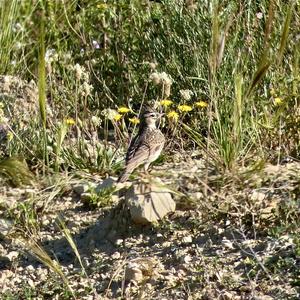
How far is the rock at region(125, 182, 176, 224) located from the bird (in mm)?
497

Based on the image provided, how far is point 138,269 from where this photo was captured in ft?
19.3

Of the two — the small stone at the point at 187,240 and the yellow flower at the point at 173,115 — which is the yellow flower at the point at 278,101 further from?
the small stone at the point at 187,240

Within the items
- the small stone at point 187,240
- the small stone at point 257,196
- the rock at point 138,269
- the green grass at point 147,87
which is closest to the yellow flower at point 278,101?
the green grass at point 147,87

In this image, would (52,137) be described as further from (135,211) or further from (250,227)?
(250,227)

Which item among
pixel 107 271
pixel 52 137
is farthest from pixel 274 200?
pixel 52 137

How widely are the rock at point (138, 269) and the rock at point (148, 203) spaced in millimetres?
347

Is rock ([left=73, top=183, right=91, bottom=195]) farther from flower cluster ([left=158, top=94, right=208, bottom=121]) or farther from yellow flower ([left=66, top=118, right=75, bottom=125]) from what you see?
flower cluster ([left=158, top=94, right=208, bottom=121])

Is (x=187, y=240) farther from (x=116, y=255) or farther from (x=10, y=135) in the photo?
(x=10, y=135)

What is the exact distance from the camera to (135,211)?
6.21m

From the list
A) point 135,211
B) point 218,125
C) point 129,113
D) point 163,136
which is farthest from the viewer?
Answer: point 129,113

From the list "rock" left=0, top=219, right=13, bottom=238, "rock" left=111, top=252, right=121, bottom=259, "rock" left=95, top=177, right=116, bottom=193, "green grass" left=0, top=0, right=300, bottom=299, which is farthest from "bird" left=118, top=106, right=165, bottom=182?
"rock" left=0, top=219, right=13, bottom=238

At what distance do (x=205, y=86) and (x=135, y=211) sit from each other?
1700 mm

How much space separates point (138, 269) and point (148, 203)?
0.48 metres

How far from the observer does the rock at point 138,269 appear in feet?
19.2
